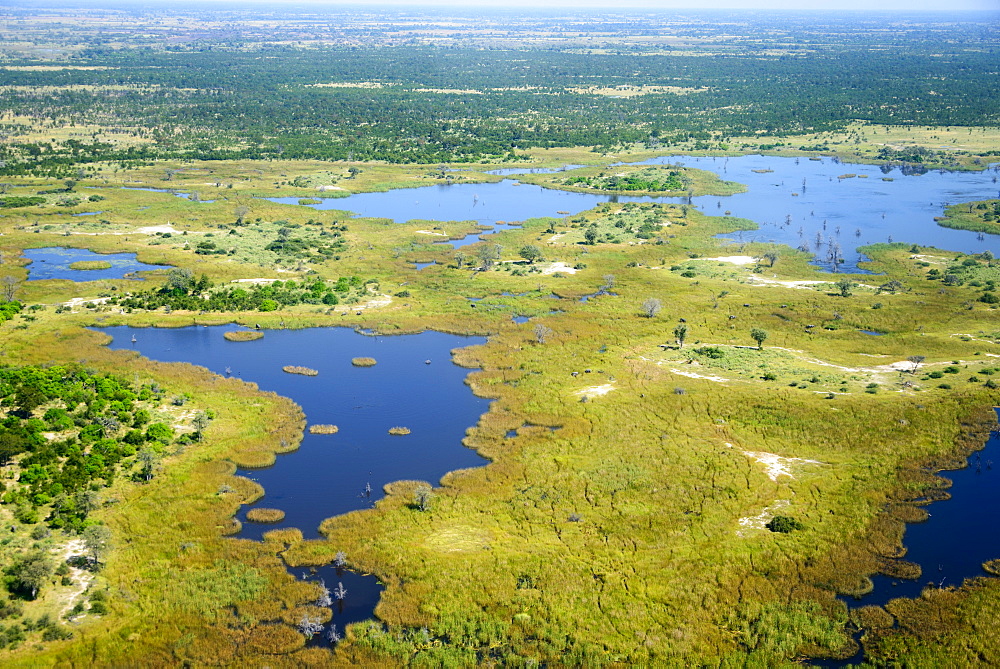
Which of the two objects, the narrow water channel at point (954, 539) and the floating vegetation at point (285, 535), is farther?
the floating vegetation at point (285, 535)

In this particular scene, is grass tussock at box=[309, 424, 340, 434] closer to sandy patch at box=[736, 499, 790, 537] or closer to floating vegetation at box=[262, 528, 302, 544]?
floating vegetation at box=[262, 528, 302, 544]

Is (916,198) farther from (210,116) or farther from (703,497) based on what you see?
(210,116)

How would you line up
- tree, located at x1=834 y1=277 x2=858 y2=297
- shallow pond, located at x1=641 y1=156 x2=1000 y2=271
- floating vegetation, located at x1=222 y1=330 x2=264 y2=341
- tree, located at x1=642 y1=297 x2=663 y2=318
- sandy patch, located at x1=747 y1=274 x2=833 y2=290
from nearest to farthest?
floating vegetation, located at x1=222 y1=330 x2=264 y2=341 < tree, located at x1=642 y1=297 x2=663 y2=318 < tree, located at x1=834 y1=277 x2=858 y2=297 < sandy patch, located at x1=747 y1=274 x2=833 y2=290 < shallow pond, located at x1=641 y1=156 x2=1000 y2=271

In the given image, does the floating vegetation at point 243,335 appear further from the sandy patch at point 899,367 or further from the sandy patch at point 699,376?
the sandy patch at point 899,367

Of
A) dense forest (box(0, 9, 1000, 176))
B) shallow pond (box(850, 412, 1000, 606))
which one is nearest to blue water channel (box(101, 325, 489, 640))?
shallow pond (box(850, 412, 1000, 606))

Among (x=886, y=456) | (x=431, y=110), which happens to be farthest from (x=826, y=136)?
(x=886, y=456)

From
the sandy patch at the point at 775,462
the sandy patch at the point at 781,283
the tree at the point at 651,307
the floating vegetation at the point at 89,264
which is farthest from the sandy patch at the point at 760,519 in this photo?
the floating vegetation at the point at 89,264
